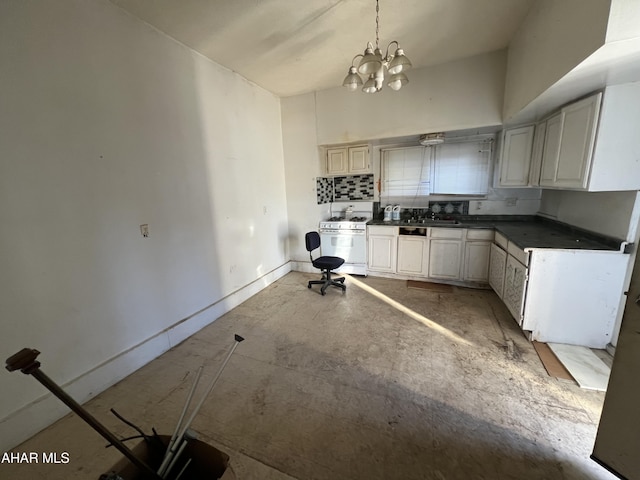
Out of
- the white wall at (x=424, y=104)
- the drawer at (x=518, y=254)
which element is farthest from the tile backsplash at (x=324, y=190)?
the drawer at (x=518, y=254)

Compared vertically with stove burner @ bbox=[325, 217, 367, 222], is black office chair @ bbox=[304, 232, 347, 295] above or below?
below

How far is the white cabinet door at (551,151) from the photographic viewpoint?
2475 mm

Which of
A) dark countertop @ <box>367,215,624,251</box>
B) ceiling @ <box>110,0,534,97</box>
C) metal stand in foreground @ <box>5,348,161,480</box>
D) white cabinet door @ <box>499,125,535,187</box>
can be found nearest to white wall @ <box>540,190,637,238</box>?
dark countertop @ <box>367,215,624,251</box>

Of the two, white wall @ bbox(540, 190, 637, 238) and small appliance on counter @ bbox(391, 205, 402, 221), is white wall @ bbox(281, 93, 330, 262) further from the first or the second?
white wall @ bbox(540, 190, 637, 238)

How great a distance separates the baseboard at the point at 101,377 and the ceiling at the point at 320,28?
270cm

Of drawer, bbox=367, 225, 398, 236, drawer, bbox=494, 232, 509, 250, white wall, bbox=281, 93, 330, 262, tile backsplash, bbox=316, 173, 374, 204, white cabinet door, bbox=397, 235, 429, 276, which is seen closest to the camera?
drawer, bbox=494, 232, 509, 250

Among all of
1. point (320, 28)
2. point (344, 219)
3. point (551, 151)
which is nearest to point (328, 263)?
point (344, 219)

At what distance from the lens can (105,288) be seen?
79.4 inches

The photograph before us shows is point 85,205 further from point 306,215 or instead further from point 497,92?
point 497,92

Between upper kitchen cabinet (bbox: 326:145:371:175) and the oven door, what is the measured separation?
0.95 metres

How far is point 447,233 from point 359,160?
1674 mm

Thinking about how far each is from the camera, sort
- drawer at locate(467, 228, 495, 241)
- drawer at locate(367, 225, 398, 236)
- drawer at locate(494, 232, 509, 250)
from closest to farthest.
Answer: drawer at locate(494, 232, 509, 250) < drawer at locate(467, 228, 495, 241) < drawer at locate(367, 225, 398, 236)

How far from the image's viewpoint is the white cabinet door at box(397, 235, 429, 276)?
3.84 m

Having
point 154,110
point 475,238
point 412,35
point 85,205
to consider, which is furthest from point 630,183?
point 85,205
